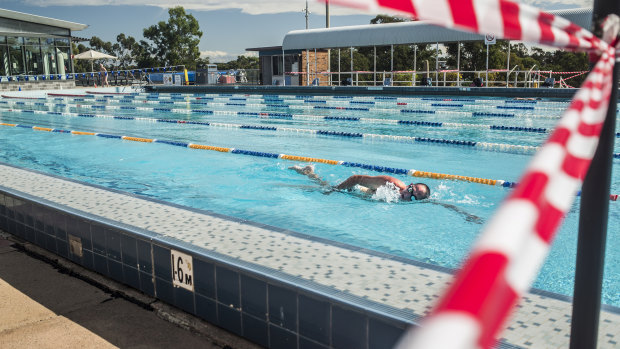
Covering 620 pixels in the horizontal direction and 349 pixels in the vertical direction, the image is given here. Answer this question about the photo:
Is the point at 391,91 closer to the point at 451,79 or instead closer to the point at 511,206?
the point at 451,79

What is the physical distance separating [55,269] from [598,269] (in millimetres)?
3080

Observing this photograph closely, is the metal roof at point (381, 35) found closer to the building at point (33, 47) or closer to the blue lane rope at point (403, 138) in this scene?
the blue lane rope at point (403, 138)

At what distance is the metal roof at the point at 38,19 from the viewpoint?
25.3 m

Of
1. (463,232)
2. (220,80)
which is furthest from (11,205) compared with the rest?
(220,80)

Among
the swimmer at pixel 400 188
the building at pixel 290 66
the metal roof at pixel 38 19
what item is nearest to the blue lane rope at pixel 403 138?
the swimmer at pixel 400 188

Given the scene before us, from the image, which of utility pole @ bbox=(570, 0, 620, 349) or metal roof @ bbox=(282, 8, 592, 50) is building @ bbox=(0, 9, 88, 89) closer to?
metal roof @ bbox=(282, 8, 592, 50)

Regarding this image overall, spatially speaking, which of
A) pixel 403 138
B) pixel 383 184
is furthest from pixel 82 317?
pixel 403 138

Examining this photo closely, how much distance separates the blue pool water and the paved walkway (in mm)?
1990

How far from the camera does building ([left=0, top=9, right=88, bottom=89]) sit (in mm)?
25850

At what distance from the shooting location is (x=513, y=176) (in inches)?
254

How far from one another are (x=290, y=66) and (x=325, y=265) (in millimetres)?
A: 24995

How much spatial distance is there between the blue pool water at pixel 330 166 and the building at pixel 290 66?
1113 centimetres

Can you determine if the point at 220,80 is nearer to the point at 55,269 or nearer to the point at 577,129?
Result: the point at 55,269

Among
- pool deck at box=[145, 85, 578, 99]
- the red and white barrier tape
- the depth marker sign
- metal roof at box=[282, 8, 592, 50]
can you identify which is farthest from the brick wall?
the red and white barrier tape
